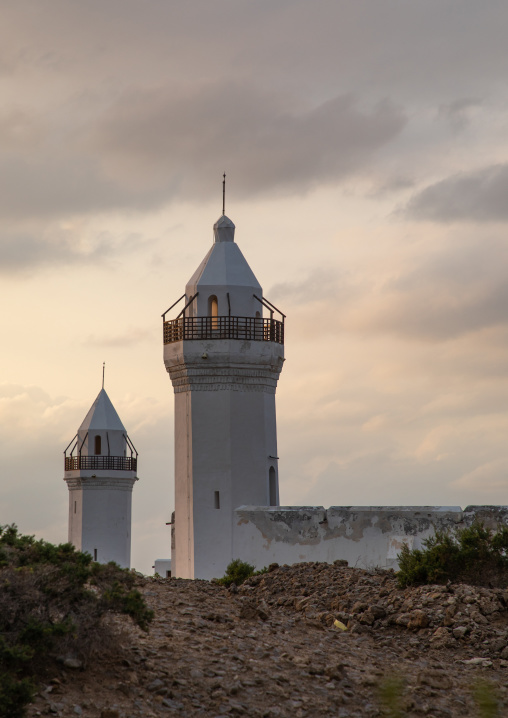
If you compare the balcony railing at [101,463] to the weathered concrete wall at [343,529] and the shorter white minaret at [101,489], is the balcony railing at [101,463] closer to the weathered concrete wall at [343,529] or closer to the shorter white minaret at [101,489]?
the shorter white minaret at [101,489]

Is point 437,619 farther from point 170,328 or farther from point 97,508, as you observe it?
point 97,508

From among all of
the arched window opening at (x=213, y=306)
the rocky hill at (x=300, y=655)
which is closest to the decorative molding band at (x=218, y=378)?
the arched window opening at (x=213, y=306)

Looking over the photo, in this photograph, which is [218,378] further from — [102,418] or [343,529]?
[102,418]

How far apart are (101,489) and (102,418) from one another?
11.5 feet

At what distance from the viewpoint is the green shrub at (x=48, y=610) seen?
8875 millimetres

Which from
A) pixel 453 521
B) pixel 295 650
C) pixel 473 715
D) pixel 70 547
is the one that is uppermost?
pixel 453 521

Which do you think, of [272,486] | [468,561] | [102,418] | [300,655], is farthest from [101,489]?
[300,655]

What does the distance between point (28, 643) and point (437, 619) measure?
243 inches

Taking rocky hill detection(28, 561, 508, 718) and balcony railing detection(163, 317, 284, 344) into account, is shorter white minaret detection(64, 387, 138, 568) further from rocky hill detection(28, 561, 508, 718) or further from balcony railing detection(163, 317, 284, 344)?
rocky hill detection(28, 561, 508, 718)

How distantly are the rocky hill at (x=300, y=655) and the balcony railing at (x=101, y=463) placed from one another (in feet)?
104

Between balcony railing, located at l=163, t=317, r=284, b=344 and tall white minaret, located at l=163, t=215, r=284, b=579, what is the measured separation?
0.09 ft

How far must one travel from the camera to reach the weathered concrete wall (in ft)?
69.1

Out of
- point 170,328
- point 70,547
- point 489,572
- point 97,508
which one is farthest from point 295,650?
point 97,508

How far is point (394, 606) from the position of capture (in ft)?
45.7
